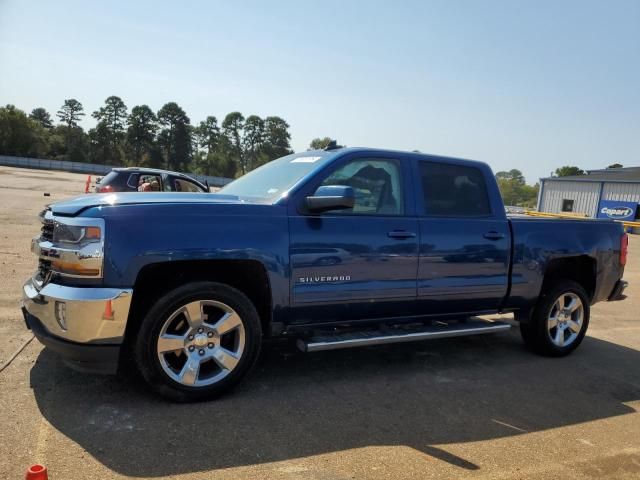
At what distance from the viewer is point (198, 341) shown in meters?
3.71

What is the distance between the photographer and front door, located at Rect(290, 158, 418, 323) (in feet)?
13.1

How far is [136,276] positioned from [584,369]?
14.4ft

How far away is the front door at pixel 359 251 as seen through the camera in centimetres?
400

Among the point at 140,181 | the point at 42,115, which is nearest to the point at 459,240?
the point at 140,181

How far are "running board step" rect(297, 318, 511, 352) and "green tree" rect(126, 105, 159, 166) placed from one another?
102998 millimetres

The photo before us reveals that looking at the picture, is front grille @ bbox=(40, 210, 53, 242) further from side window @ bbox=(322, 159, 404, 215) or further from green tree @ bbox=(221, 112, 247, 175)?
green tree @ bbox=(221, 112, 247, 175)

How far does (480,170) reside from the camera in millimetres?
5262

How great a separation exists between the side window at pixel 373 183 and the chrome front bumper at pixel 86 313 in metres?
1.87

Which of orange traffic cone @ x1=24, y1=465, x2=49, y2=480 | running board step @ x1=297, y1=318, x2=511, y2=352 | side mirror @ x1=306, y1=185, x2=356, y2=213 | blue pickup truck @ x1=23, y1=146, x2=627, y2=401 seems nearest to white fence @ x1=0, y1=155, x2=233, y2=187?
blue pickup truck @ x1=23, y1=146, x2=627, y2=401

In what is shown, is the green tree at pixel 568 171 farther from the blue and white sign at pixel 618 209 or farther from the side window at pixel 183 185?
the side window at pixel 183 185

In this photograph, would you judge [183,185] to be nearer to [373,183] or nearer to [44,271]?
[373,183]

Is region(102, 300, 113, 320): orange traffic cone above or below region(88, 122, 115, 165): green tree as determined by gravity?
below

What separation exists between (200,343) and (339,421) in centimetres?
112

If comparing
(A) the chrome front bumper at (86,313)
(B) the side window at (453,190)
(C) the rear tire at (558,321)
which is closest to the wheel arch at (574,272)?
(C) the rear tire at (558,321)
